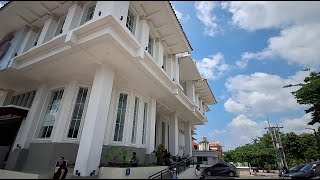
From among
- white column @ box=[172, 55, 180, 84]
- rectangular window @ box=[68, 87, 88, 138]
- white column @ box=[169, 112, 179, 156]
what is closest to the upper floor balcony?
white column @ box=[172, 55, 180, 84]

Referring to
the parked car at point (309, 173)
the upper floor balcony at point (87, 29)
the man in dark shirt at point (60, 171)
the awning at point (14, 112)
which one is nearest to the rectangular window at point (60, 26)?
the upper floor balcony at point (87, 29)

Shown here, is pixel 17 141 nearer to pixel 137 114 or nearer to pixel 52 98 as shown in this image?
pixel 52 98

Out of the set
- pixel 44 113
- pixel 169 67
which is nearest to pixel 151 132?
pixel 169 67

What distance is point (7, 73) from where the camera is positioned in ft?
40.9

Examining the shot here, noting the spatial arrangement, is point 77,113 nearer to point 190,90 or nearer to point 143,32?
point 143,32

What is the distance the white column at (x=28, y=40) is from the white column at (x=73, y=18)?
437 centimetres

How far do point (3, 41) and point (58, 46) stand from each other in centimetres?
872

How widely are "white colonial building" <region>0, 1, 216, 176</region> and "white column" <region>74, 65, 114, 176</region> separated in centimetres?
4

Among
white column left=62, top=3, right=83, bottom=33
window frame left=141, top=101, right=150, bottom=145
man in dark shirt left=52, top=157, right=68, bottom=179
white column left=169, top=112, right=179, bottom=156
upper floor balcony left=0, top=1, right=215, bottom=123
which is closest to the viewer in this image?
man in dark shirt left=52, top=157, right=68, bottom=179

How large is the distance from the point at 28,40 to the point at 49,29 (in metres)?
2.33

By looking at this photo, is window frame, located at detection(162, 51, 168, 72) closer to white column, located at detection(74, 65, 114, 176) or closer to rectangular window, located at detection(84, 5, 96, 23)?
white column, located at detection(74, 65, 114, 176)

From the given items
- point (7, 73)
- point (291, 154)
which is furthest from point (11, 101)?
point (291, 154)

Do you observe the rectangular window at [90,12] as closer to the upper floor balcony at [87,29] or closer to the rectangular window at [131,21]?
the upper floor balcony at [87,29]

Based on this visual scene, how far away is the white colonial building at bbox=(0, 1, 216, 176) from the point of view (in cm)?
911
